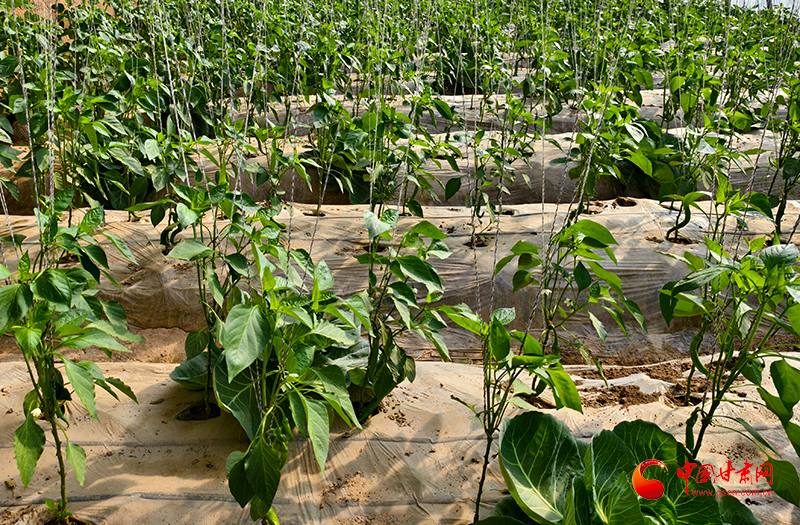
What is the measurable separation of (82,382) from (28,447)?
0.17 metres

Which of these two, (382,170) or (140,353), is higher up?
(382,170)

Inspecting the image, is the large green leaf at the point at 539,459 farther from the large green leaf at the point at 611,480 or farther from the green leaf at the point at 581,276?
Result: the green leaf at the point at 581,276

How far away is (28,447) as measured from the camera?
3.89 ft

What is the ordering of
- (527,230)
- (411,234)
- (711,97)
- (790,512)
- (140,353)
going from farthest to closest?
(711,97) → (527,230) → (140,353) → (411,234) → (790,512)

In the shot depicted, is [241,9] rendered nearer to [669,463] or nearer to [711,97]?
[711,97]

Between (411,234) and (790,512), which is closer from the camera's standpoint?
(790,512)

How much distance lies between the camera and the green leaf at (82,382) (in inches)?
44.9

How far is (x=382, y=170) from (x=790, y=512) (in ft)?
5.52

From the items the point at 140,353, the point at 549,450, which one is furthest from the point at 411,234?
the point at 140,353

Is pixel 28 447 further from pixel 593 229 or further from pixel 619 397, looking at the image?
pixel 619 397

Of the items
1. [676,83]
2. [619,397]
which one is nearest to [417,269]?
[619,397]

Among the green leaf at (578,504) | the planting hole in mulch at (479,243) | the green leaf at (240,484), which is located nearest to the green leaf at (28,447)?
the green leaf at (240,484)

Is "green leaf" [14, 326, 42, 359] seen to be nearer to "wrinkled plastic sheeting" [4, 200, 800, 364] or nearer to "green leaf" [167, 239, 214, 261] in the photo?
"green leaf" [167, 239, 214, 261]

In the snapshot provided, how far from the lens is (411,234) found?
1.53 metres
